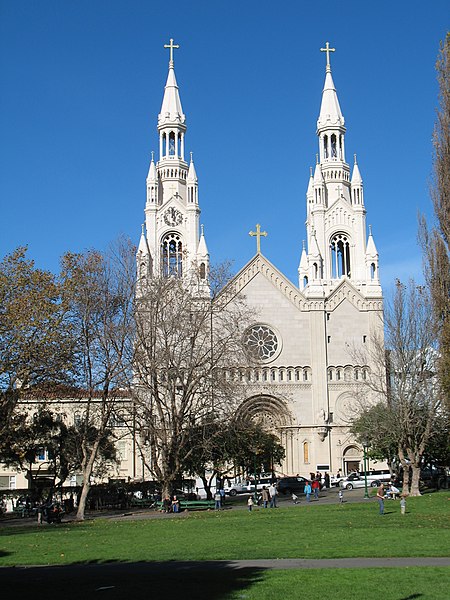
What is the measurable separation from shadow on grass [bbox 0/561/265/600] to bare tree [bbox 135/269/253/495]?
21240 mm

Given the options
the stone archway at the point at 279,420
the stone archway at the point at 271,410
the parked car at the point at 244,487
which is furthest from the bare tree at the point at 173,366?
the stone archway at the point at 271,410

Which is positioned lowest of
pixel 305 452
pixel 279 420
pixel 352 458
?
pixel 352 458

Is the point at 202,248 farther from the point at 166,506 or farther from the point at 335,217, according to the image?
the point at 166,506

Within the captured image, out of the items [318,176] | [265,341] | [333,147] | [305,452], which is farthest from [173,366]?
[333,147]

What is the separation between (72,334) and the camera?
37219 millimetres

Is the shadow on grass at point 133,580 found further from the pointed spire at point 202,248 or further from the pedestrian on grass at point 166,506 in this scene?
the pointed spire at point 202,248

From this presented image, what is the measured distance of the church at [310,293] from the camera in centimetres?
6838

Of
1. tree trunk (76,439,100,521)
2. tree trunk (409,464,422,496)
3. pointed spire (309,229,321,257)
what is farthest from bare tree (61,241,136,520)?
pointed spire (309,229,321,257)

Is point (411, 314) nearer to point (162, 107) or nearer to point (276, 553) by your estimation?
point (276, 553)

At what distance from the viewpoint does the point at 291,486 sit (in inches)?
2276

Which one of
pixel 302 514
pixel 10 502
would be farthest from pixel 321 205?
pixel 302 514

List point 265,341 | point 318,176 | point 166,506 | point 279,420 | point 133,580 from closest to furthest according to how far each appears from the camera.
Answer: point 133,580, point 166,506, point 279,420, point 265,341, point 318,176

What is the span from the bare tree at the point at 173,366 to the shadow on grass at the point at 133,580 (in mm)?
21240

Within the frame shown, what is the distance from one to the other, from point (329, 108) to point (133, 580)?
2682 inches
